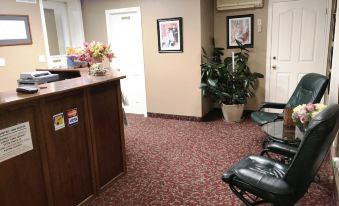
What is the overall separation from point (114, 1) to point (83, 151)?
139 inches

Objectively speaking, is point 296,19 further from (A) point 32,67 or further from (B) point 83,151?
(A) point 32,67

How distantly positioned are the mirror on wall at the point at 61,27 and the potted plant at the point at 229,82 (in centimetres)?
272

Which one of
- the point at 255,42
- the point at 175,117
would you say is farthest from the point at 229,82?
the point at 175,117

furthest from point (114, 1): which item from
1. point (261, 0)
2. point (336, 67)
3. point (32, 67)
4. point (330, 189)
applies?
point (330, 189)

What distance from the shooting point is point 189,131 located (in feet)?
14.6

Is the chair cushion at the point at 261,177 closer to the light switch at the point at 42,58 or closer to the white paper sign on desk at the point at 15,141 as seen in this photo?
the white paper sign on desk at the point at 15,141

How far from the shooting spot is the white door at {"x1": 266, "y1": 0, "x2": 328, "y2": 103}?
14.3ft

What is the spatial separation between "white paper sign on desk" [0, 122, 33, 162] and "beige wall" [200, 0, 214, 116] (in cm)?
337

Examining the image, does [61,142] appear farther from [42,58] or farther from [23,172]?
[42,58]

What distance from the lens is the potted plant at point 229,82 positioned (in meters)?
4.64

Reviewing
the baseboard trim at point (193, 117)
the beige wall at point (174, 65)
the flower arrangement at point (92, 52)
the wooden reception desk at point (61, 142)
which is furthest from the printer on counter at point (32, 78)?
the baseboard trim at point (193, 117)

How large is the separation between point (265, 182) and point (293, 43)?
3461 mm

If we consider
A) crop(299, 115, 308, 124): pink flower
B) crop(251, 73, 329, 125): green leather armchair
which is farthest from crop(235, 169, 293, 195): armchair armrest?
crop(251, 73, 329, 125): green leather armchair

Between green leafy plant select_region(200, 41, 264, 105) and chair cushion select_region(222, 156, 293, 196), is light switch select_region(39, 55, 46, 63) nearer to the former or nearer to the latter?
green leafy plant select_region(200, 41, 264, 105)
